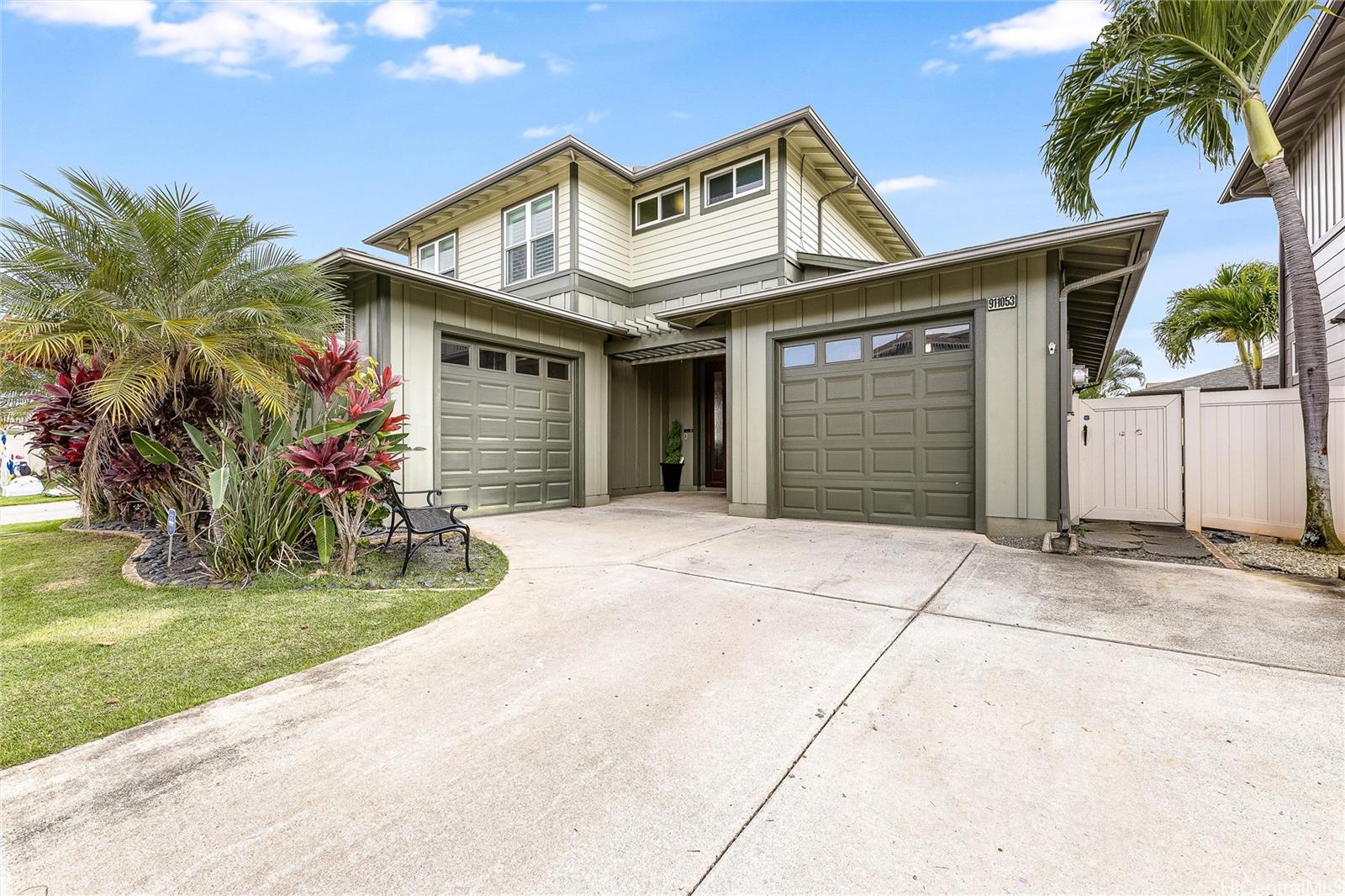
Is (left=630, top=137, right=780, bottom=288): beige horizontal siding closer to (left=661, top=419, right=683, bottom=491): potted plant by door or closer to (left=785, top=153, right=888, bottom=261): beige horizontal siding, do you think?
(left=785, top=153, right=888, bottom=261): beige horizontal siding

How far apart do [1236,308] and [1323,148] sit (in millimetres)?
6162

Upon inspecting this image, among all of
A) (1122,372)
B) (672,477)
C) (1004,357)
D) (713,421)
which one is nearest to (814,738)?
(1004,357)

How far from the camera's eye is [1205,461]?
605 centimetres

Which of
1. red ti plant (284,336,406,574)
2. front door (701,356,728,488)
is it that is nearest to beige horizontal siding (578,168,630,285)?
front door (701,356,728,488)

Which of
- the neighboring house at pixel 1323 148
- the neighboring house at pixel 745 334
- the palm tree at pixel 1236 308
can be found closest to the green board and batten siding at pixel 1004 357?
the neighboring house at pixel 745 334

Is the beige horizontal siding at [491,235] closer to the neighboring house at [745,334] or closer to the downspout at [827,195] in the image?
the neighboring house at [745,334]

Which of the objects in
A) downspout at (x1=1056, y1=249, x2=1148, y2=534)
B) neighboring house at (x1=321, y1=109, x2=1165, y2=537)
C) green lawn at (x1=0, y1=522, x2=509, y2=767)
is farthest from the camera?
neighboring house at (x1=321, y1=109, x2=1165, y2=537)

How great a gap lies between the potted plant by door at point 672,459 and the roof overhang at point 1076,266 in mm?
3458

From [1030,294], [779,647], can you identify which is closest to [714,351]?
[1030,294]

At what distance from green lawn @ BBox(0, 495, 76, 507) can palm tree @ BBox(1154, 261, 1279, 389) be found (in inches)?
897

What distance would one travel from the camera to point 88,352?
511 cm

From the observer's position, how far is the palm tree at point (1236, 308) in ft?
37.2

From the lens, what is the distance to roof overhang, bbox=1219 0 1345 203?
213 inches

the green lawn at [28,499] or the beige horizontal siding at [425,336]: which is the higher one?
the beige horizontal siding at [425,336]
